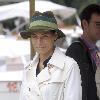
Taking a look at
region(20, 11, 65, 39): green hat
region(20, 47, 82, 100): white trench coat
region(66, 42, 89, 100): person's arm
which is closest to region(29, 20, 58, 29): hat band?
region(20, 11, 65, 39): green hat

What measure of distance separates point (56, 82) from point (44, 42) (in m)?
0.32

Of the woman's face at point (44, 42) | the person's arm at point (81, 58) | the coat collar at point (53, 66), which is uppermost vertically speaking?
the woman's face at point (44, 42)

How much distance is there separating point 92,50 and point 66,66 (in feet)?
3.02

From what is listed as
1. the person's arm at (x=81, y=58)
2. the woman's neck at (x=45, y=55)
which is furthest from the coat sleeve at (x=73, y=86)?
the person's arm at (x=81, y=58)

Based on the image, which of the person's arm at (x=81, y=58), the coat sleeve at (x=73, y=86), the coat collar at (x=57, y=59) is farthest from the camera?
the person's arm at (x=81, y=58)

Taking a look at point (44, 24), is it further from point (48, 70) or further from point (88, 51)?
point (88, 51)

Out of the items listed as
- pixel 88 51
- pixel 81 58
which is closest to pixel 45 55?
pixel 81 58

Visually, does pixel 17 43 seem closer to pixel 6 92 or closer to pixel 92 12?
pixel 6 92

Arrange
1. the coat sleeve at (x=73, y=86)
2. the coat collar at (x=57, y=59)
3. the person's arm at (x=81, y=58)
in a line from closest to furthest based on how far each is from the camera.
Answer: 1. the coat sleeve at (x=73, y=86)
2. the coat collar at (x=57, y=59)
3. the person's arm at (x=81, y=58)

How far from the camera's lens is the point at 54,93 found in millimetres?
3674

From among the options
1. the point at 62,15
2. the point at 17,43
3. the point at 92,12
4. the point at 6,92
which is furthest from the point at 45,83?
the point at 62,15

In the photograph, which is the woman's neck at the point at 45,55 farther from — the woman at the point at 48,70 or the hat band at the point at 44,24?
the hat band at the point at 44,24

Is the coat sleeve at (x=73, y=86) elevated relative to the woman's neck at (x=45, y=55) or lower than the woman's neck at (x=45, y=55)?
lower

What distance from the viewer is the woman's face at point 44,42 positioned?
Result: 12.4 ft
